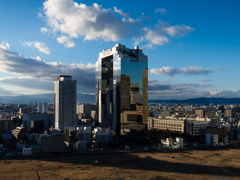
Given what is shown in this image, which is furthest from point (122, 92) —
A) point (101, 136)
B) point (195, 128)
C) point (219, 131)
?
point (219, 131)

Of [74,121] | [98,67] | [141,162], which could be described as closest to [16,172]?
[141,162]

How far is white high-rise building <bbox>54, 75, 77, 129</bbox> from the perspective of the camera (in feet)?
257

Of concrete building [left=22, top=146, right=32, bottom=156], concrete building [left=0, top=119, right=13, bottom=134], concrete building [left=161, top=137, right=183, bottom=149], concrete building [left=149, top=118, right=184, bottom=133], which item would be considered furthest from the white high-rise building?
concrete building [left=161, top=137, right=183, bottom=149]

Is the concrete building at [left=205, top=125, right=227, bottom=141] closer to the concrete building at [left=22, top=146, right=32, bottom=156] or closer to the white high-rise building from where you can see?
the white high-rise building

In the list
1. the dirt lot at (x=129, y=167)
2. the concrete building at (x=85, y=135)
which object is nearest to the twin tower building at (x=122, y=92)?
the concrete building at (x=85, y=135)

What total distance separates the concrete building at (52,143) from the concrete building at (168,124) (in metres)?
45.8

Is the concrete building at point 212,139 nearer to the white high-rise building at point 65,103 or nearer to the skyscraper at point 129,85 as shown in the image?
the skyscraper at point 129,85

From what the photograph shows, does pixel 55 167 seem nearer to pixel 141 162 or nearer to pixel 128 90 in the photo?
pixel 141 162

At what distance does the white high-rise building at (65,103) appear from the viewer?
78375 millimetres

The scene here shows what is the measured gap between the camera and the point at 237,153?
174 feet

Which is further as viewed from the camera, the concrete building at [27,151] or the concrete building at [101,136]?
the concrete building at [101,136]

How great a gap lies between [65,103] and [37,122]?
1556 cm

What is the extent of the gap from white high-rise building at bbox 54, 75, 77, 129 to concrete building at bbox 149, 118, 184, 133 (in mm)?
32078

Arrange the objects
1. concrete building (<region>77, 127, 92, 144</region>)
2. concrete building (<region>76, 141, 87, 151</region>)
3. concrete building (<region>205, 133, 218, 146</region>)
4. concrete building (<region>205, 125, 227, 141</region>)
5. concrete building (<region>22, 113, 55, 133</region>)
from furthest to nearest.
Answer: concrete building (<region>22, 113, 55, 133</region>) → concrete building (<region>205, 125, 227, 141</region>) → concrete building (<region>205, 133, 218, 146</region>) → concrete building (<region>77, 127, 92, 144</region>) → concrete building (<region>76, 141, 87, 151</region>)
